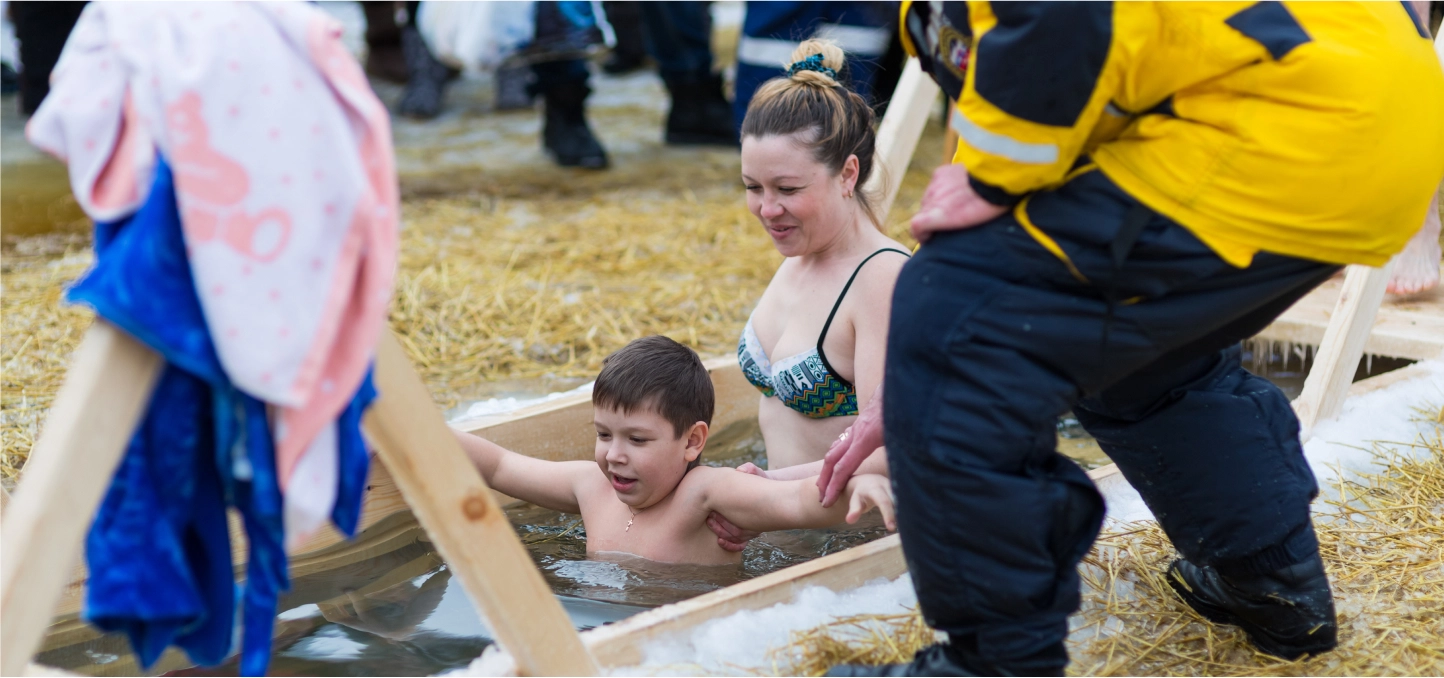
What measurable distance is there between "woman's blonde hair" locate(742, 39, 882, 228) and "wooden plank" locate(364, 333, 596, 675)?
45.2 inches

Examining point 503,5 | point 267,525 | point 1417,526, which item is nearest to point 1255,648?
point 1417,526

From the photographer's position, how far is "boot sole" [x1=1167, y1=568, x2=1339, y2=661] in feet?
5.81

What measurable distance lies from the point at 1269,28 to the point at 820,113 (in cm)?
107

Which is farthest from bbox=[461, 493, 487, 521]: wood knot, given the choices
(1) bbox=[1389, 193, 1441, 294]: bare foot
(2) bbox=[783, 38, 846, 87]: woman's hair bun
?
(1) bbox=[1389, 193, 1441, 294]: bare foot

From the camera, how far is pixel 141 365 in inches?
44.4

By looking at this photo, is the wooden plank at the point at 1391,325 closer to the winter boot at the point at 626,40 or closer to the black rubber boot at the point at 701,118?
the black rubber boot at the point at 701,118

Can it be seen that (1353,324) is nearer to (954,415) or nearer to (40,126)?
(954,415)

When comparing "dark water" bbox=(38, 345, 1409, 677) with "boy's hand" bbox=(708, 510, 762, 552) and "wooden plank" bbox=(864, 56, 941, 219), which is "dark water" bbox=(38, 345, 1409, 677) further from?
"wooden plank" bbox=(864, 56, 941, 219)

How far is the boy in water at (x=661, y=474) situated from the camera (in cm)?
226

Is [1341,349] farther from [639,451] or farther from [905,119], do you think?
[639,451]

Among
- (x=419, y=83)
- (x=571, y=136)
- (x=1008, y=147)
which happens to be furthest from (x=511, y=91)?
(x=1008, y=147)

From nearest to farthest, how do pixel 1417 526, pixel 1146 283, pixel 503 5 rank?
pixel 1146 283, pixel 1417 526, pixel 503 5

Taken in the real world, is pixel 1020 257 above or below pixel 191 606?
above

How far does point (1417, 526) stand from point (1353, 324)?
0.50 meters
